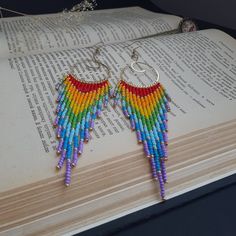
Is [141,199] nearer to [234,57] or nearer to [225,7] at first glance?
[234,57]

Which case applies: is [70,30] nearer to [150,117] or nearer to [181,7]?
[150,117]

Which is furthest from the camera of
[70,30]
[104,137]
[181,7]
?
[181,7]

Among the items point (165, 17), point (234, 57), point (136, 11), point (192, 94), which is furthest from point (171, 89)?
point (136, 11)

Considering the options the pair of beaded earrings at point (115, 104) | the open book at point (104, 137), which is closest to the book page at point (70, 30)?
the open book at point (104, 137)

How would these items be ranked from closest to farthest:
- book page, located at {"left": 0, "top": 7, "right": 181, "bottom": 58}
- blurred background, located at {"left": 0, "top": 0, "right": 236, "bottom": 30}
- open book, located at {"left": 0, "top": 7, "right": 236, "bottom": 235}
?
open book, located at {"left": 0, "top": 7, "right": 236, "bottom": 235}, book page, located at {"left": 0, "top": 7, "right": 181, "bottom": 58}, blurred background, located at {"left": 0, "top": 0, "right": 236, "bottom": 30}

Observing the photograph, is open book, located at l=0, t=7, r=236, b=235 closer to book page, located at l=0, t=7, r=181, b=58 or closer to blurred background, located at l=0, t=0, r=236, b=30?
book page, located at l=0, t=7, r=181, b=58

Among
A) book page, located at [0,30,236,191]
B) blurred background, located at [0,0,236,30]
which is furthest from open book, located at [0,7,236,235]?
blurred background, located at [0,0,236,30]

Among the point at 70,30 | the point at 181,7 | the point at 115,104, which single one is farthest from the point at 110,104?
the point at 181,7
